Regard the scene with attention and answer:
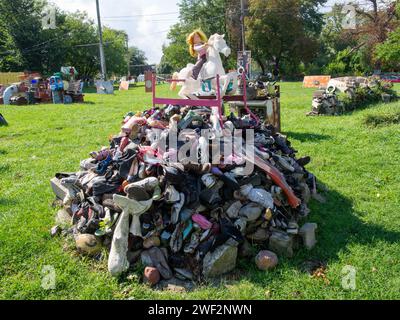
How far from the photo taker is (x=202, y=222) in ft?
13.4

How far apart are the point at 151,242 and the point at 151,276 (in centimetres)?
44

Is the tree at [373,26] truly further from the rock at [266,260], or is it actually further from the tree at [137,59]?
the tree at [137,59]

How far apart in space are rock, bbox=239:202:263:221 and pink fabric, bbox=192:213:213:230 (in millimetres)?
419

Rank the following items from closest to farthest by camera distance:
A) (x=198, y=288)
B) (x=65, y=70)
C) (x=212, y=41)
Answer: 1. (x=198, y=288)
2. (x=212, y=41)
3. (x=65, y=70)

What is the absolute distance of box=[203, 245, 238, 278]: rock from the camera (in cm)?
378

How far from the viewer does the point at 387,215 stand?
5.00 m

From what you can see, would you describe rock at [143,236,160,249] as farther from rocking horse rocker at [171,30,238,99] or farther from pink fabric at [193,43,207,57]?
pink fabric at [193,43,207,57]

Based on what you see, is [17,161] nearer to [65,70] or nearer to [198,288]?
[198,288]

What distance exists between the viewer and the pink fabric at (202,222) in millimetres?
4065

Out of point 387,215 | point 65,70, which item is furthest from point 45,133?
point 65,70

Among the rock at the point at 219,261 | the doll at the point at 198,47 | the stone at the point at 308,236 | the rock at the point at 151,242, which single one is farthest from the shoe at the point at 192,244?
the doll at the point at 198,47

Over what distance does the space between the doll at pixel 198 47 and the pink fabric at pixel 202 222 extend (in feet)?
9.23
